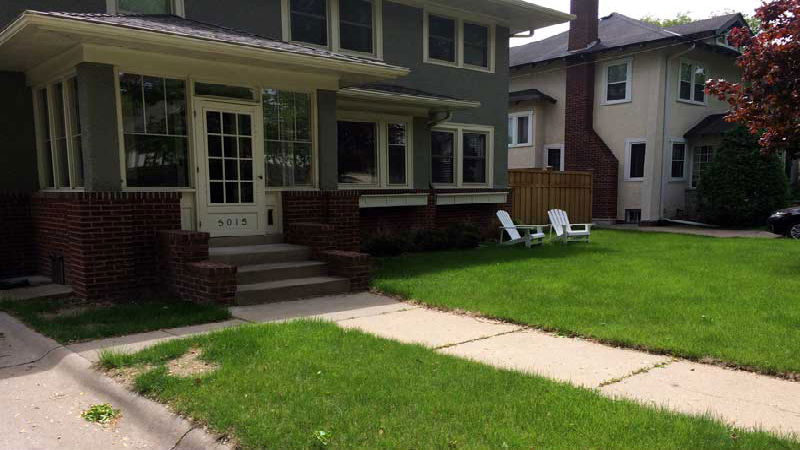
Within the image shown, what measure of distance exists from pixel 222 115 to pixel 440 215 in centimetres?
655

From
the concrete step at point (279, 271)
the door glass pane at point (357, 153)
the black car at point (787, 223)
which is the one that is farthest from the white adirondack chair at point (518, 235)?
the black car at point (787, 223)

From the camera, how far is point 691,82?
65.5 feet

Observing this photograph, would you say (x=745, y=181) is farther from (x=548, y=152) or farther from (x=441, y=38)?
(x=441, y=38)

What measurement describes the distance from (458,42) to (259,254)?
820 centimetres

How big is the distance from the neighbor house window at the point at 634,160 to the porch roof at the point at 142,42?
13796 millimetres

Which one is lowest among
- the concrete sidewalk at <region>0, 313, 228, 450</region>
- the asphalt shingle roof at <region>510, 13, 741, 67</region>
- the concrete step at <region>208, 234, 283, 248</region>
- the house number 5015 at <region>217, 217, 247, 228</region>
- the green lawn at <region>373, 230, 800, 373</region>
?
the concrete sidewalk at <region>0, 313, 228, 450</region>

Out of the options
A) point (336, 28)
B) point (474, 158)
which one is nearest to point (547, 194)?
point (474, 158)

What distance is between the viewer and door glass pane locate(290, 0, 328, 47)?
10.9 metres

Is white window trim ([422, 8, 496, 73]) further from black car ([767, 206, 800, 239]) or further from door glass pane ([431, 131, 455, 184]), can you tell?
black car ([767, 206, 800, 239])

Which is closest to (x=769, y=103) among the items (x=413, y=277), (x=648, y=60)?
(x=413, y=277)

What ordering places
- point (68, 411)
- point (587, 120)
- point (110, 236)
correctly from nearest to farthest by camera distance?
point (68, 411) → point (110, 236) → point (587, 120)

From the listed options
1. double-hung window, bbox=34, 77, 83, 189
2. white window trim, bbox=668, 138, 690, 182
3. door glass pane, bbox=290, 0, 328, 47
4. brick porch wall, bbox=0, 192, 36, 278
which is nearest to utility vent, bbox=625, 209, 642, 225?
white window trim, bbox=668, 138, 690, 182

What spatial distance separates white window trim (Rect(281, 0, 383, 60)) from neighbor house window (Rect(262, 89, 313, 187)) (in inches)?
95.4

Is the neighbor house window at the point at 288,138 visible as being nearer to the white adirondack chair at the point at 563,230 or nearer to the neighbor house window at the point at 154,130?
the neighbor house window at the point at 154,130
